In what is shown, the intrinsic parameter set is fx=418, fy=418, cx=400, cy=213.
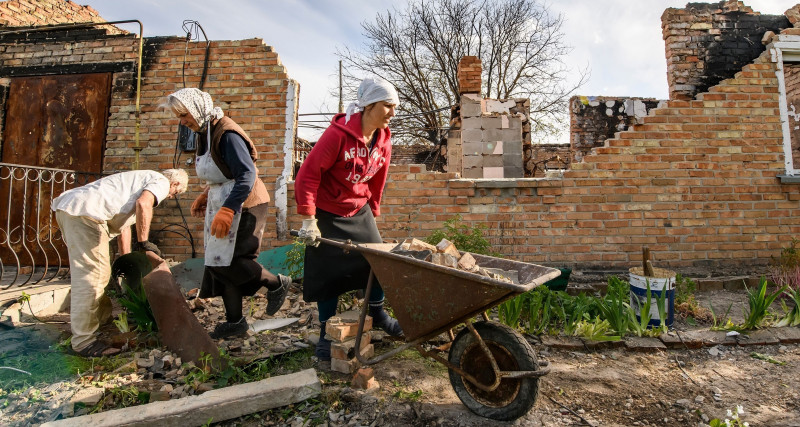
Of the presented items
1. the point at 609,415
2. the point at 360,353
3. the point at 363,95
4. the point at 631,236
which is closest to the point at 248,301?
the point at 360,353

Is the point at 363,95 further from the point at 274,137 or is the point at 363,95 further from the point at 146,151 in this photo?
the point at 146,151

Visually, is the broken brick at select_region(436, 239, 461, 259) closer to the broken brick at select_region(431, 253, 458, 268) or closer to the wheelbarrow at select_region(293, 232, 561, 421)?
the broken brick at select_region(431, 253, 458, 268)

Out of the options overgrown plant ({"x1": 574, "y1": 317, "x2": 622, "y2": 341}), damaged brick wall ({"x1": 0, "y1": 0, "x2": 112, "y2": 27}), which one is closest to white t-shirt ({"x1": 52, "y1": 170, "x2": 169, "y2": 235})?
overgrown plant ({"x1": 574, "y1": 317, "x2": 622, "y2": 341})

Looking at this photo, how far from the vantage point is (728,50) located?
516 cm

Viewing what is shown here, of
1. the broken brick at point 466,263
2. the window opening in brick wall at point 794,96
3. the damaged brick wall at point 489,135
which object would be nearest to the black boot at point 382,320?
the broken brick at point 466,263

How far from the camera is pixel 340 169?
256 centimetres

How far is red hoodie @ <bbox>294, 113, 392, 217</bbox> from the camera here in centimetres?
244

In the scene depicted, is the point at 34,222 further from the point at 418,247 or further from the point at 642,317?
the point at 642,317

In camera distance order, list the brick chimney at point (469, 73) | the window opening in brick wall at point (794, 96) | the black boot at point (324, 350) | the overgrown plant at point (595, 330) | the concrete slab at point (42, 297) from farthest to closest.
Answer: the window opening in brick wall at point (794, 96), the brick chimney at point (469, 73), the concrete slab at point (42, 297), the overgrown plant at point (595, 330), the black boot at point (324, 350)

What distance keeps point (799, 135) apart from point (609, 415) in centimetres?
857

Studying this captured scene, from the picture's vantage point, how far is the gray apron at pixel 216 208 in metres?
2.76

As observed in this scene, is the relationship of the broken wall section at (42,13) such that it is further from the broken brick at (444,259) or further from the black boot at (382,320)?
the broken brick at (444,259)

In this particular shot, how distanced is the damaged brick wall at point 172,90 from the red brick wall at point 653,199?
1582mm

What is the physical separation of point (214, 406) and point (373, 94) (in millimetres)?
1838
